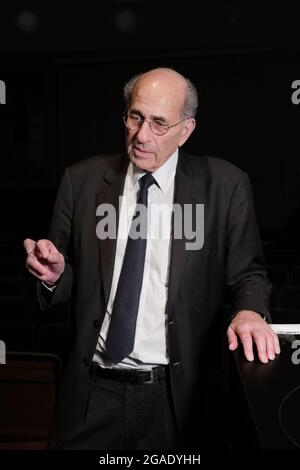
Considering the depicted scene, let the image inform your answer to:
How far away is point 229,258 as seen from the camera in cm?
132

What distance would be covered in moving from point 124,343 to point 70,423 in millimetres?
248

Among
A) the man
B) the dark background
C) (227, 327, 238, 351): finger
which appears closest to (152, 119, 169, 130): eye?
the man

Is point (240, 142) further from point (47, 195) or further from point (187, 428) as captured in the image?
point (187, 428)

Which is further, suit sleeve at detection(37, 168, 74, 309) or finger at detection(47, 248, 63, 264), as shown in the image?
suit sleeve at detection(37, 168, 74, 309)

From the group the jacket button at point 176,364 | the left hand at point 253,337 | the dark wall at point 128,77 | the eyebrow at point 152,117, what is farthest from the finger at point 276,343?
the dark wall at point 128,77

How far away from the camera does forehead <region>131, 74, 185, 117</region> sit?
4.07 ft

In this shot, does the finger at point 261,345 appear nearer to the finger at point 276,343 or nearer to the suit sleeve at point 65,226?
the finger at point 276,343

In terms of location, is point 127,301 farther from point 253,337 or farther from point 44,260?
point 253,337

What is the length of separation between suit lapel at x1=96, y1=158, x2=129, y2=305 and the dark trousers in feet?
0.65

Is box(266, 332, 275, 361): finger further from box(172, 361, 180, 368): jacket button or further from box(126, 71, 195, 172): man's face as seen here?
box(126, 71, 195, 172): man's face

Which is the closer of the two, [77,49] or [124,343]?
[124,343]

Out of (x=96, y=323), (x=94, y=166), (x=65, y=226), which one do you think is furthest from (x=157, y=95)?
(x=96, y=323)

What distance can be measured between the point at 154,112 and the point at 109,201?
0.23 meters

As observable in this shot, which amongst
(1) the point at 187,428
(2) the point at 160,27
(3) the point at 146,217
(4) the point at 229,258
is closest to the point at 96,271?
(3) the point at 146,217
